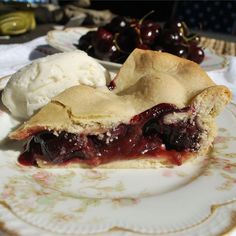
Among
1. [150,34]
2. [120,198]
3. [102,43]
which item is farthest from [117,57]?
[120,198]

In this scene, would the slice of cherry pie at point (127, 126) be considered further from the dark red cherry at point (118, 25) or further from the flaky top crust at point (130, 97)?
the dark red cherry at point (118, 25)

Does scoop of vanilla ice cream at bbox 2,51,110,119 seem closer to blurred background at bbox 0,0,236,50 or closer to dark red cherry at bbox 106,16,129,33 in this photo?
dark red cherry at bbox 106,16,129,33

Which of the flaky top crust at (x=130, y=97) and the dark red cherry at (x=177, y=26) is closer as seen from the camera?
the flaky top crust at (x=130, y=97)

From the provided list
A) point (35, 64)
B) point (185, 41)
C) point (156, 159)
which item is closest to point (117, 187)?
point (156, 159)

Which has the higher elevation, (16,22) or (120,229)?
(120,229)

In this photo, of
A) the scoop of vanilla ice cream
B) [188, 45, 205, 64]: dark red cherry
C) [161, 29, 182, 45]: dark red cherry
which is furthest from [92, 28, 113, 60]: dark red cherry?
the scoop of vanilla ice cream

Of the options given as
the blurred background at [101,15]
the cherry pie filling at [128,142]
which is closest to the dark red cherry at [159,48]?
the cherry pie filling at [128,142]

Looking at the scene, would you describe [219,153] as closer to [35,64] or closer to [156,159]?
[156,159]
